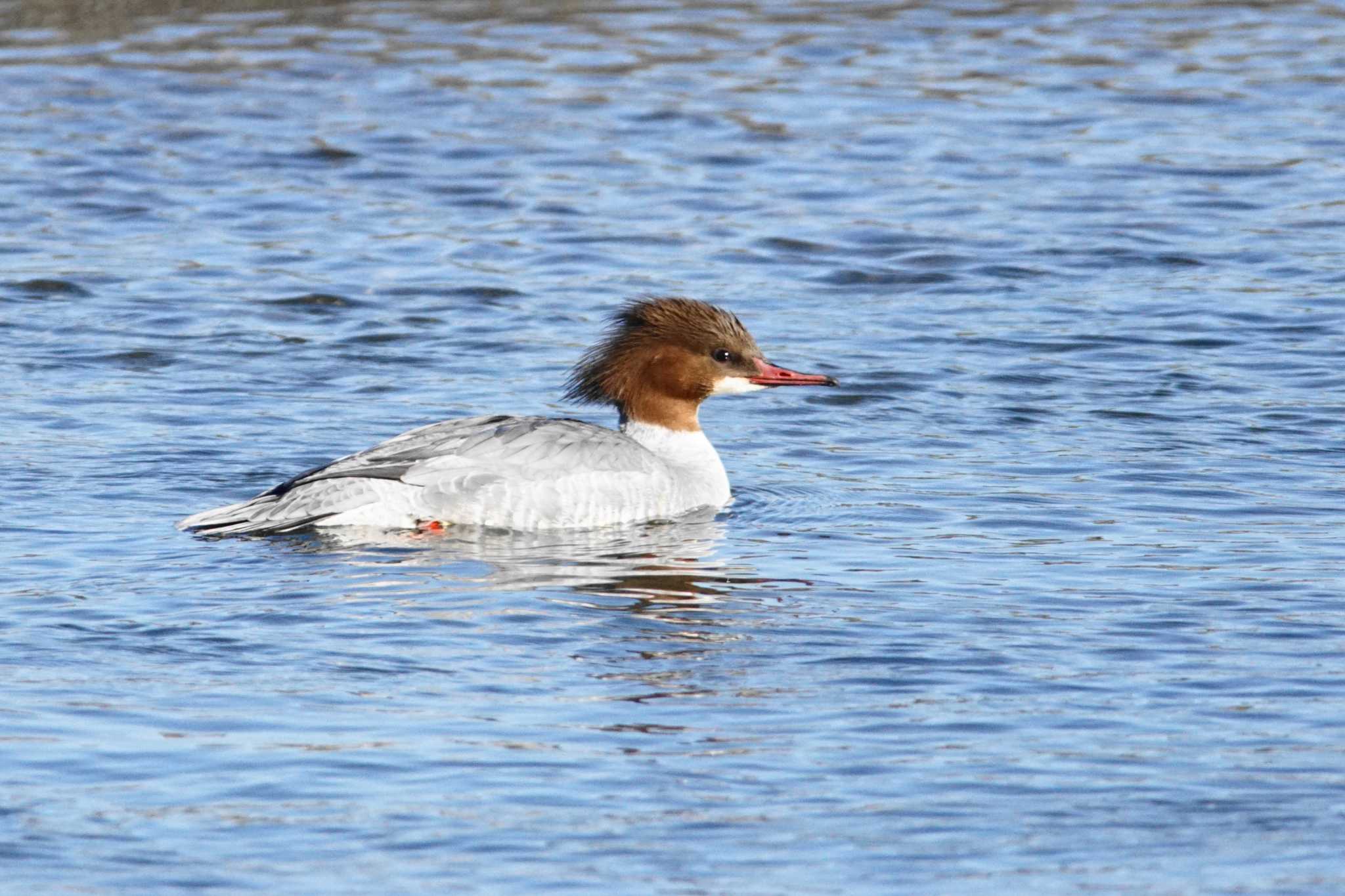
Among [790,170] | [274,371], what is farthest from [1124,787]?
[790,170]

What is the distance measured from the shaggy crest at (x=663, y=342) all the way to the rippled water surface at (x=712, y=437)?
700mm

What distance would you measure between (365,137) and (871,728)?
12572mm

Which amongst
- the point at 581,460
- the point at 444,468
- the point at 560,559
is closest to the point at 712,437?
the point at 581,460

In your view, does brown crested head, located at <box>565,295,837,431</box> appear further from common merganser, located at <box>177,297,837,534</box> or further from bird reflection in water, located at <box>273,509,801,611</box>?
bird reflection in water, located at <box>273,509,801,611</box>

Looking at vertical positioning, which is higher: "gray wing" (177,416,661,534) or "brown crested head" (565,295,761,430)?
"brown crested head" (565,295,761,430)

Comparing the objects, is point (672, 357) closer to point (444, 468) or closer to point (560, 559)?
point (444, 468)

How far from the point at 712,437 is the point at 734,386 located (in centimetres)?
114

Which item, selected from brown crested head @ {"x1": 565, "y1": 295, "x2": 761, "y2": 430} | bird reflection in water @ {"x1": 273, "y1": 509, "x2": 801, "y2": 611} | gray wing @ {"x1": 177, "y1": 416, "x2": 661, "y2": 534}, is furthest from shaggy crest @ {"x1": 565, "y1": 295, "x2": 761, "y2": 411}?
bird reflection in water @ {"x1": 273, "y1": 509, "x2": 801, "y2": 611}

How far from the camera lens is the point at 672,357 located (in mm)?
11492

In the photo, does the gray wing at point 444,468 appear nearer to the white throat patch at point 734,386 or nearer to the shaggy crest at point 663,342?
the shaggy crest at point 663,342

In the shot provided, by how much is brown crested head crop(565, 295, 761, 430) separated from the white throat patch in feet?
0.05

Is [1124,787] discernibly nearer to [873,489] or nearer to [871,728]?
[871,728]

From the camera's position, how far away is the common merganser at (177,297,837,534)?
10297mm

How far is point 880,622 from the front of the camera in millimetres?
8750
